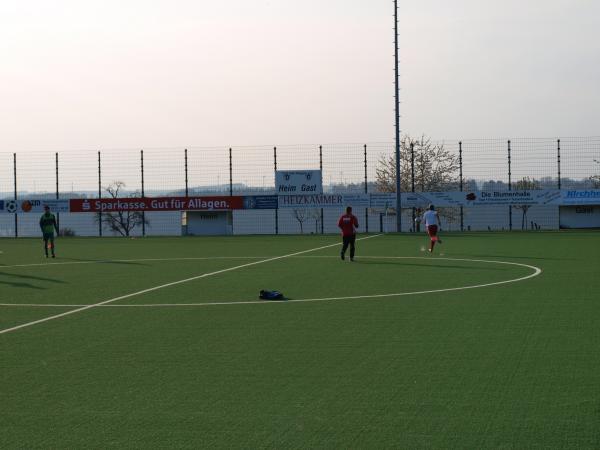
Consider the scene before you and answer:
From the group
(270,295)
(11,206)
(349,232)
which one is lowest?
(270,295)

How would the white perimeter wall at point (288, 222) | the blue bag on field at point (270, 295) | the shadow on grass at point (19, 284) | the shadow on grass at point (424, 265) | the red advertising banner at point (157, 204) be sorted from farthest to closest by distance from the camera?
the white perimeter wall at point (288, 222) → the red advertising banner at point (157, 204) → the shadow on grass at point (424, 265) → the shadow on grass at point (19, 284) → the blue bag on field at point (270, 295)

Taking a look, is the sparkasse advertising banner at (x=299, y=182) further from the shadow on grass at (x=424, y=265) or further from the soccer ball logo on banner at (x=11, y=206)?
the shadow on grass at (x=424, y=265)

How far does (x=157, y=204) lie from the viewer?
52188 millimetres

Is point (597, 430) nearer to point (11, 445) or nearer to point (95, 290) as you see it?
point (11, 445)

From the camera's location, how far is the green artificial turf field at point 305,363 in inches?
270

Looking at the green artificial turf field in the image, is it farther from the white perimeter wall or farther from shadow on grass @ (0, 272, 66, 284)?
the white perimeter wall

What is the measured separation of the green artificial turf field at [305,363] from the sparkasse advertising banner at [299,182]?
31303 millimetres

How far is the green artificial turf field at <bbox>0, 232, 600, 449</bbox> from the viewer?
687 centimetres

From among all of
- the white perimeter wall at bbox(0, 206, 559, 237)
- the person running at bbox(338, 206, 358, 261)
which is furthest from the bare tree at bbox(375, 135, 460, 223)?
the person running at bbox(338, 206, 358, 261)

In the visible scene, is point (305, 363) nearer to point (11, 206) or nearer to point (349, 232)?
point (349, 232)

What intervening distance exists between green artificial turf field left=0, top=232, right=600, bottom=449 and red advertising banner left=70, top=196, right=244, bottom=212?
31.2m

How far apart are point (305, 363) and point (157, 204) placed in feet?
143

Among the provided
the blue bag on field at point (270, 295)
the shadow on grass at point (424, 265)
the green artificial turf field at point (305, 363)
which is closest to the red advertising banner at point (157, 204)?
the shadow on grass at point (424, 265)

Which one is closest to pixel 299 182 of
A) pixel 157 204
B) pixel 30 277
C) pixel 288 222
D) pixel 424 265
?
pixel 157 204
